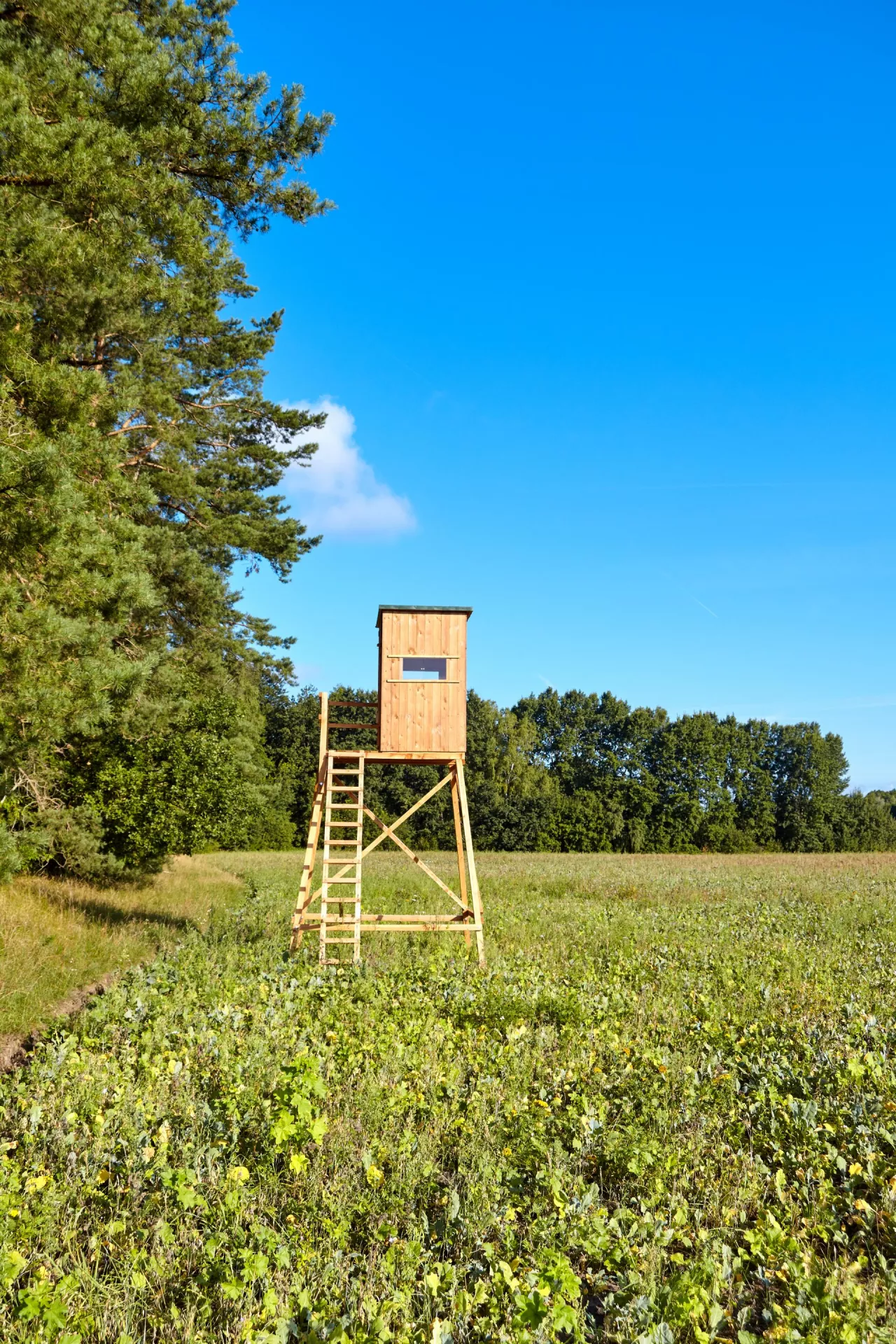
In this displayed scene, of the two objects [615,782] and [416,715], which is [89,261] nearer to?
[416,715]

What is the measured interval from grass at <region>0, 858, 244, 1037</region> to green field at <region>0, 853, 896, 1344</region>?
1.37 metres

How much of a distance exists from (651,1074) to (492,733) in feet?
179

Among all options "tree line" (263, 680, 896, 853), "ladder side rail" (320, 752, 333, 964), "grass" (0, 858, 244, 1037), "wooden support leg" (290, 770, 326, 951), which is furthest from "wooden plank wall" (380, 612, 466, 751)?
"tree line" (263, 680, 896, 853)

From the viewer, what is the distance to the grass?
10703 mm

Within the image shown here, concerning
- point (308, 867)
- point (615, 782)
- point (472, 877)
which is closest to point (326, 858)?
point (308, 867)

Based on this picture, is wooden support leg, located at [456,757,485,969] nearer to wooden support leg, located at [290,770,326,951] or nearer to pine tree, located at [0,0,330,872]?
wooden support leg, located at [290,770,326,951]

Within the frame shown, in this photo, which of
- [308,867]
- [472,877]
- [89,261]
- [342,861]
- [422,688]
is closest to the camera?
[89,261]

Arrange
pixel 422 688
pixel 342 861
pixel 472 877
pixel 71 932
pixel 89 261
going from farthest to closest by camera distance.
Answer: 1. pixel 71 932
2. pixel 422 688
3. pixel 342 861
4. pixel 472 877
5. pixel 89 261

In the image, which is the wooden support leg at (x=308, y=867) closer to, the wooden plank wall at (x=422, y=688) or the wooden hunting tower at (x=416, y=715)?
the wooden hunting tower at (x=416, y=715)

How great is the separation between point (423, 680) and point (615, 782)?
52189mm

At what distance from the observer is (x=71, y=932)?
1411cm

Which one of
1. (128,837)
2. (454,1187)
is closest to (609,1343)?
(454,1187)

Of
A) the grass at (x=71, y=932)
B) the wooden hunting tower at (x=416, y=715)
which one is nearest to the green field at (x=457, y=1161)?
the grass at (x=71, y=932)

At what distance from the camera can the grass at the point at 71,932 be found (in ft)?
35.1
